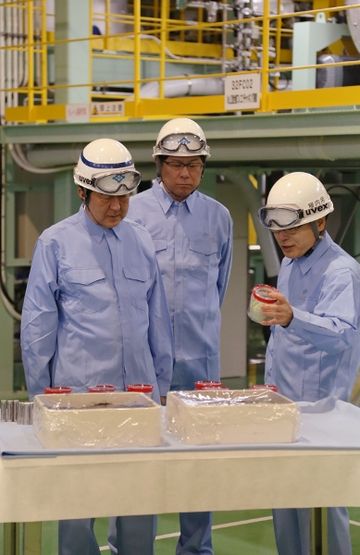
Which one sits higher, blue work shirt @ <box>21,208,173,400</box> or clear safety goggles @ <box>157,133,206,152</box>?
clear safety goggles @ <box>157,133,206,152</box>

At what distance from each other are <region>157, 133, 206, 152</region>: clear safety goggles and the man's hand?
54.4 inches

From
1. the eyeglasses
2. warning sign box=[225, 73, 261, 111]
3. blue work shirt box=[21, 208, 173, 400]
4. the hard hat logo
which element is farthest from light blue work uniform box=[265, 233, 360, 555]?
Result: warning sign box=[225, 73, 261, 111]

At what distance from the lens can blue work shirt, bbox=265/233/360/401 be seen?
4.66 metres

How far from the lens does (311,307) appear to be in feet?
16.0

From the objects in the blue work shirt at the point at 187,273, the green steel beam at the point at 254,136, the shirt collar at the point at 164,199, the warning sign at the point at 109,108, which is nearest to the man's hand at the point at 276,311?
the blue work shirt at the point at 187,273

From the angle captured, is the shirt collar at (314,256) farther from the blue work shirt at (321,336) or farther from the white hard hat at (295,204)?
the white hard hat at (295,204)

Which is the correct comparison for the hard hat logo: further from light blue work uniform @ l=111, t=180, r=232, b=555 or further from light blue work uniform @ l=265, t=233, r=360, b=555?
light blue work uniform @ l=111, t=180, r=232, b=555

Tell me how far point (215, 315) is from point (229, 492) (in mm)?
2049

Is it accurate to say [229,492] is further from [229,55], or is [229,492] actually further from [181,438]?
[229,55]

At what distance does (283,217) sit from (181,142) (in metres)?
1.00

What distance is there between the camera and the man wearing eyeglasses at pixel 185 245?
5660mm

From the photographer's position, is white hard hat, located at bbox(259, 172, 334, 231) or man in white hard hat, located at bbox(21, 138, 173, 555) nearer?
white hard hat, located at bbox(259, 172, 334, 231)

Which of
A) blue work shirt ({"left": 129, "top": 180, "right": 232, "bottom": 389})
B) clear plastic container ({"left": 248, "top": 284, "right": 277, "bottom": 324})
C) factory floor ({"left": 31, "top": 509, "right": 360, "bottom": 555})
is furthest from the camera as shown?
factory floor ({"left": 31, "top": 509, "right": 360, "bottom": 555})

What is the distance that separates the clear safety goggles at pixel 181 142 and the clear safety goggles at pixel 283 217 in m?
0.92
